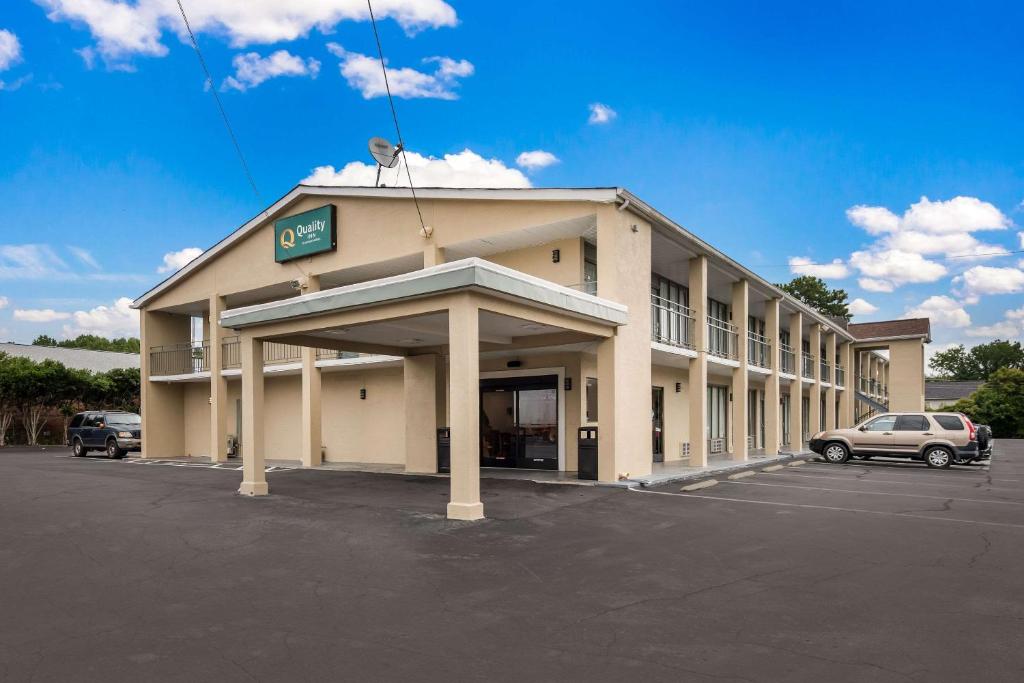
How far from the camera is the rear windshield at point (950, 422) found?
20.0 meters

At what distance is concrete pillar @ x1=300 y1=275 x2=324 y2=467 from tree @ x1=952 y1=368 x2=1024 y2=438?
131 ft

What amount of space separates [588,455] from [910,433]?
11.2 meters

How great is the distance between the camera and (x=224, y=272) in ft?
78.0

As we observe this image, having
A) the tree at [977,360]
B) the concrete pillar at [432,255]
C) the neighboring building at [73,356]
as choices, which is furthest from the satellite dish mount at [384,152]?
the tree at [977,360]

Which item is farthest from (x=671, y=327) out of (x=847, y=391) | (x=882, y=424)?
(x=847, y=391)

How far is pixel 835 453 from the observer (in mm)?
21906

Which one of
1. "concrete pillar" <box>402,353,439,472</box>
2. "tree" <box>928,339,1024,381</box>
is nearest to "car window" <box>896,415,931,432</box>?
"concrete pillar" <box>402,353,439,472</box>

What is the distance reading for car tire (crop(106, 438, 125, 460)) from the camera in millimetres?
26050

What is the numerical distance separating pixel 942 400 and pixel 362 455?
228 feet

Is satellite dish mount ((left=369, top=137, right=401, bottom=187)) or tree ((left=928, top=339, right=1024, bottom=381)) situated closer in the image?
satellite dish mount ((left=369, top=137, right=401, bottom=187))

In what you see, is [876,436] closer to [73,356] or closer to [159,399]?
[159,399]

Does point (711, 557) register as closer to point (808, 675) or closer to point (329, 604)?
point (808, 675)

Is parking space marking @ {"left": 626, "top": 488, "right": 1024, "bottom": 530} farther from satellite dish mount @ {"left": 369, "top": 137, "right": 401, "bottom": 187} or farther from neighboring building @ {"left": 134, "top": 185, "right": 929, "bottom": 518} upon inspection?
satellite dish mount @ {"left": 369, "top": 137, "right": 401, "bottom": 187}

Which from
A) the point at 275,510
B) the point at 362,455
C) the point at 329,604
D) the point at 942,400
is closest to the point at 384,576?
the point at 329,604
